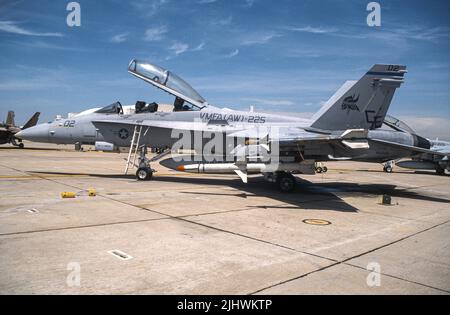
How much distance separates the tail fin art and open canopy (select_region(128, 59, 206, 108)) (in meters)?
4.87

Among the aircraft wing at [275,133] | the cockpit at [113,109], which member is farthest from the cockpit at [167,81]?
the cockpit at [113,109]

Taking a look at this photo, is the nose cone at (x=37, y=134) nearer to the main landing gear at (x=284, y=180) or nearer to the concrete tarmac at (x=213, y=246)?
the concrete tarmac at (x=213, y=246)

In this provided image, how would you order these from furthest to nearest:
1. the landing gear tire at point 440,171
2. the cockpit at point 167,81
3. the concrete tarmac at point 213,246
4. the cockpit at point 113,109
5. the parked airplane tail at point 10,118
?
the parked airplane tail at point 10,118 < the landing gear tire at point 440,171 < the cockpit at point 113,109 < the cockpit at point 167,81 < the concrete tarmac at point 213,246

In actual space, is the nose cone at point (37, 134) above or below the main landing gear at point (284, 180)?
above

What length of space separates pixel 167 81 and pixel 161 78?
0.25 meters

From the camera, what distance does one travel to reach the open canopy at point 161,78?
1226cm

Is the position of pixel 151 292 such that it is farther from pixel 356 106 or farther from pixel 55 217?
pixel 356 106

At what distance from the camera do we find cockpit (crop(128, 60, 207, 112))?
12.3m

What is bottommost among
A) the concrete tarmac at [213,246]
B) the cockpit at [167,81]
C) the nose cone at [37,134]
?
the concrete tarmac at [213,246]

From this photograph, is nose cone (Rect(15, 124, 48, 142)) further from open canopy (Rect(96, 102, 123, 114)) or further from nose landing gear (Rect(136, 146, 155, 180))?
nose landing gear (Rect(136, 146, 155, 180))

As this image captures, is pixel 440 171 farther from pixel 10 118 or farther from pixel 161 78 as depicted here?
pixel 10 118

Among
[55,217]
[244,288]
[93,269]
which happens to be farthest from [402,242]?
[55,217]

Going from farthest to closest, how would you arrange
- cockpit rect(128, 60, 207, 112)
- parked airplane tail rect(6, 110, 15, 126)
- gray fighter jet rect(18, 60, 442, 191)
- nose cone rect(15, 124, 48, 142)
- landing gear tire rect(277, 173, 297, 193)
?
parked airplane tail rect(6, 110, 15, 126) → nose cone rect(15, 124, 48, 142) → cockpit rect(128, 60, 207, 112) → landing gear tire rect(277, 173, 297, 193) → gray fighter jet rect(18, 60, 442, 191)

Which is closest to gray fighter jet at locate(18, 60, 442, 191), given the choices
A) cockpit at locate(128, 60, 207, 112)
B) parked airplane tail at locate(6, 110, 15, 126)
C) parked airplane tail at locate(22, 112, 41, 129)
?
cockpit at locate(128, 60, 207, 112)
